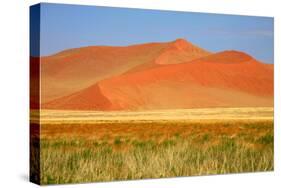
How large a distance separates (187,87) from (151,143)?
130 centimetres

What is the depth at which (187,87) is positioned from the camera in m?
13.9

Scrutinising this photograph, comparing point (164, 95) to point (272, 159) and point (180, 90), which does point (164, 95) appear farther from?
point (272, 159)

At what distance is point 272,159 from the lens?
1468 cm

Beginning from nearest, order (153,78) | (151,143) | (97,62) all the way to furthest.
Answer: (97,62) → (151,143) → (153,78)

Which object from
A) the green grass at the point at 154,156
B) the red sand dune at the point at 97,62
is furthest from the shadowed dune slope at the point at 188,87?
the green grass at the point at 154,156

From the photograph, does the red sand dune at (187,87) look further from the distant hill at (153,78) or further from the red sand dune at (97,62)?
the red sand dune at (97,62)

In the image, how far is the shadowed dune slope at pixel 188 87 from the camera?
43.3 ft

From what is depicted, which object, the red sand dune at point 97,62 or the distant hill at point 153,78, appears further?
the distant hill at point 153,78

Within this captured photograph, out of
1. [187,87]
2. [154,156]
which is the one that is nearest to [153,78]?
[187,87]

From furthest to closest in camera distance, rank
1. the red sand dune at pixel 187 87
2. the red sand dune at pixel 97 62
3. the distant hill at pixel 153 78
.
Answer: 1. the red sand dune at pixel 187 87
2. the distant hill at pixel 153 78
3. the red sand dune at pixel 97 62

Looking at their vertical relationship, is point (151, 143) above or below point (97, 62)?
below

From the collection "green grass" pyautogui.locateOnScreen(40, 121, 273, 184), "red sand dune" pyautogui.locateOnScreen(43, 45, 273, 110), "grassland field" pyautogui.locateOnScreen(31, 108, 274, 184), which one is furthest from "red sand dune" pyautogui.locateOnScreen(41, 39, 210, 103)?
"green grass" pyautogui.locateOnScreen(40, 121, 273, 184)

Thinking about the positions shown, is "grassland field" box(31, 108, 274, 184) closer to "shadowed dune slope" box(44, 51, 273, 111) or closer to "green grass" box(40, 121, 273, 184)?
"green grass" box(40, 121, 273, 184)

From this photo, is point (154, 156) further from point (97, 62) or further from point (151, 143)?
point (97, 62)
